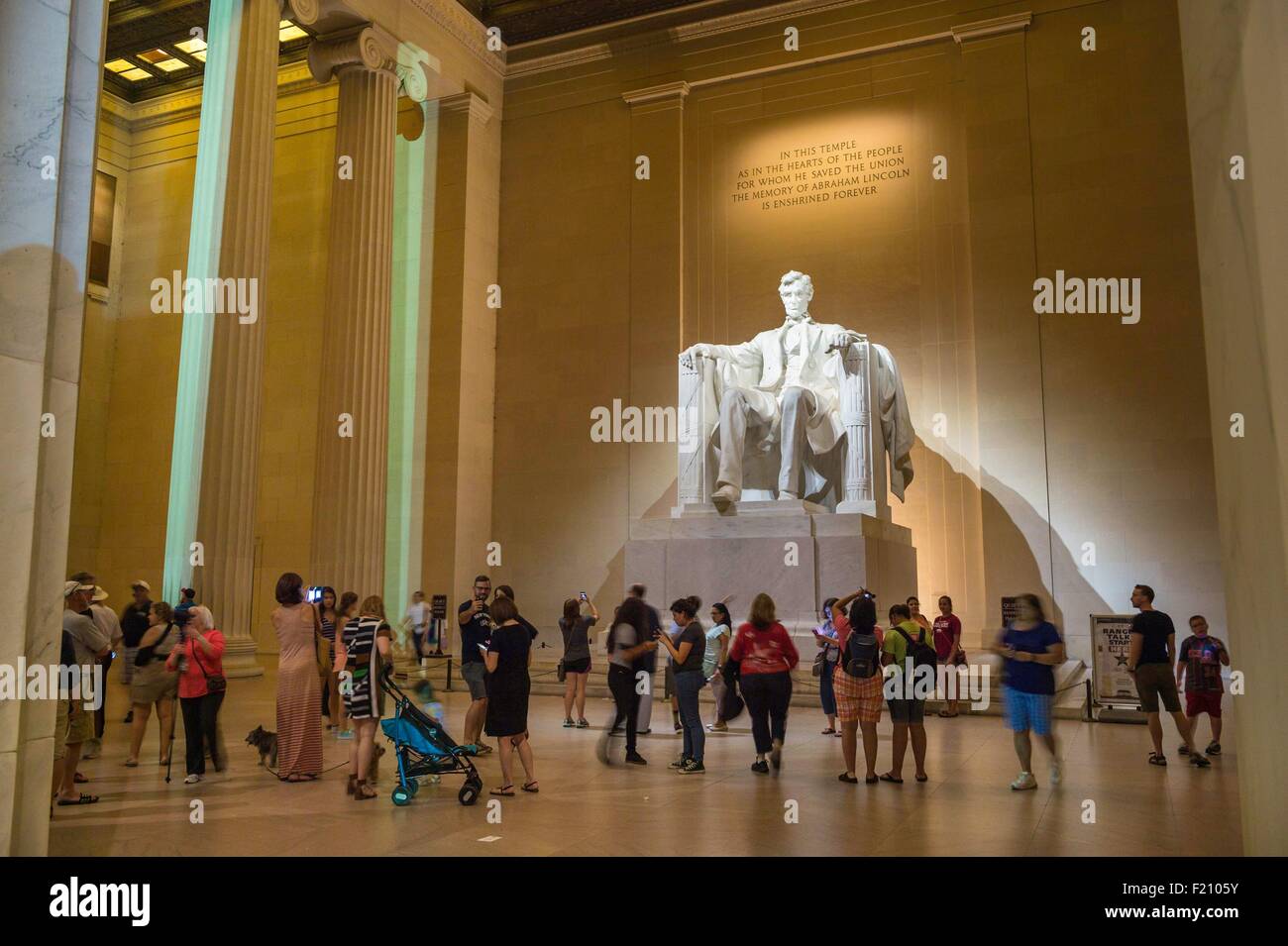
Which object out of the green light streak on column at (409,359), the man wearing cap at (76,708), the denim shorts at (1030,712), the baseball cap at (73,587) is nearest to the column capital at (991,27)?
the green light streak on column at (409,359)

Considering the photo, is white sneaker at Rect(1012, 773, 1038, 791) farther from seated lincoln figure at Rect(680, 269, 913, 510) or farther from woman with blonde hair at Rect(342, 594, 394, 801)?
seated lincoln figure at Rect(680, 269, 913, 510)

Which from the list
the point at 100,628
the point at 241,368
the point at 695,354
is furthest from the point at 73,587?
the point at 695,354

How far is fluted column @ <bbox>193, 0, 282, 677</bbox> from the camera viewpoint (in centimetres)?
1088

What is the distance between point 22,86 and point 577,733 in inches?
229

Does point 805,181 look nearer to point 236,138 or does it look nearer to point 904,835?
point 236,138

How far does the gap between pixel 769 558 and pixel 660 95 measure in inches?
337

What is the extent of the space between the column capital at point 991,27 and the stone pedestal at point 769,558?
7.38 m

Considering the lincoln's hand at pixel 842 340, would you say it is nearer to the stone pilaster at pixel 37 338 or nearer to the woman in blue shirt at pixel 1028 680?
the woman in blue shirt at pixel 1028 680

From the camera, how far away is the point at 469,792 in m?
5.43

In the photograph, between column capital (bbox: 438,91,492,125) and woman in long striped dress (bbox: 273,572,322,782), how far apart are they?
11.4 m

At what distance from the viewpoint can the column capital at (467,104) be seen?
15.6 m

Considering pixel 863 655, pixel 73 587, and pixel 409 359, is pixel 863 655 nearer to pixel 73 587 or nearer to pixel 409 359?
pixel 73 587

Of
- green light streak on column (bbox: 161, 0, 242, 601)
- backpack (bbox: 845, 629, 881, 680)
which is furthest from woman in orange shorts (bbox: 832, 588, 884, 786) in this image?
green light streak on column (bbox: 161, 0, 242, 601)
